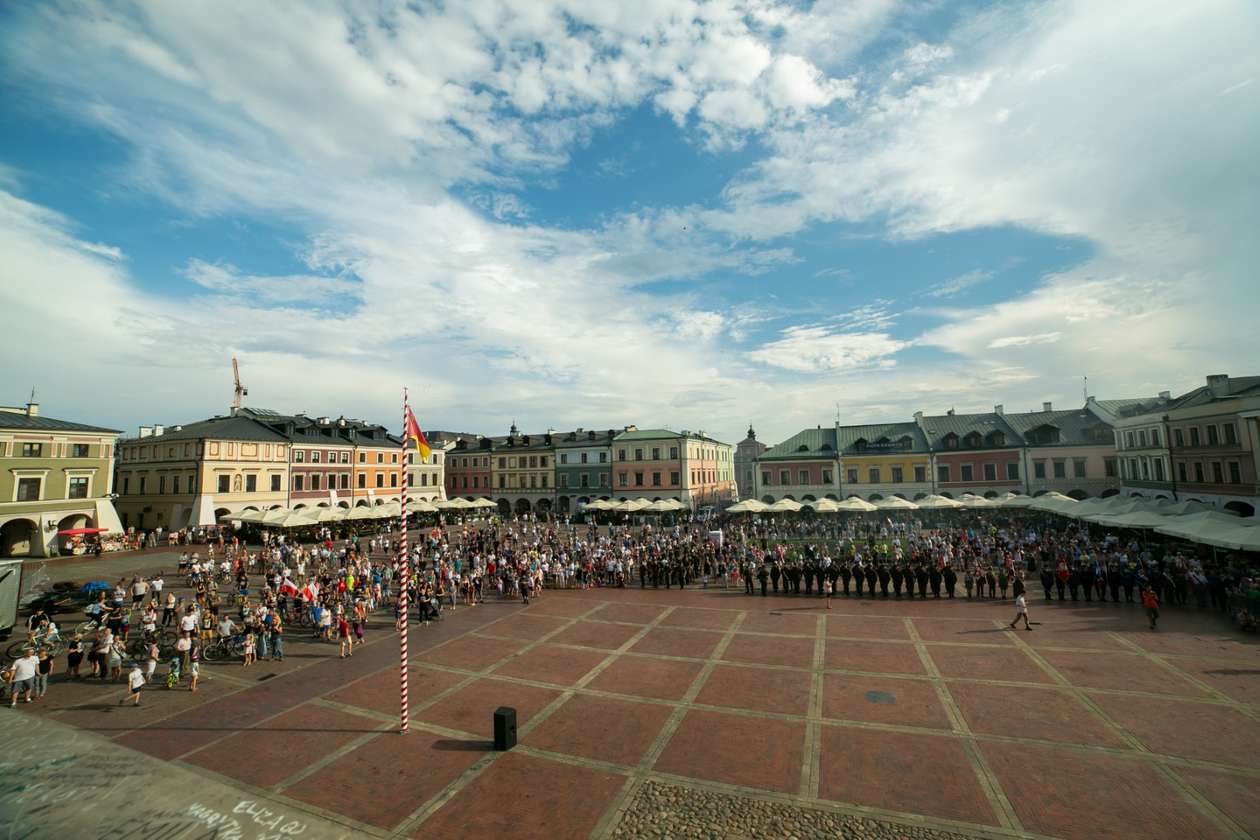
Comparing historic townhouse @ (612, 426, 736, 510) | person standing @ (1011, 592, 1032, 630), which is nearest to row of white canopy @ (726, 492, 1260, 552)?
person standing @ (1011, 592, 1032, 630)

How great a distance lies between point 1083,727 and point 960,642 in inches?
224

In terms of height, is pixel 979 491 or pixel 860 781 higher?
pixel 979 491

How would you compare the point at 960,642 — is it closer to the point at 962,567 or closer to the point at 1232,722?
the point at 1232,722

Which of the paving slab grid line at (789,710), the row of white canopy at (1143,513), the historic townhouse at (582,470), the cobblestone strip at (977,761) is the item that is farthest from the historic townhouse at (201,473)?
the cobblestone strip at (977,761)

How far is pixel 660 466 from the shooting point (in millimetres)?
60844

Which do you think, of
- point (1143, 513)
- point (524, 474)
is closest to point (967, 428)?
point (1143, 513)

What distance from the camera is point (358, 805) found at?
889 centimetres

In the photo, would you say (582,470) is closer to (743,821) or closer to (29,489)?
(29,489)

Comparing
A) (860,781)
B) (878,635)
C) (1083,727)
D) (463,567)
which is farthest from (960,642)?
(463,567)

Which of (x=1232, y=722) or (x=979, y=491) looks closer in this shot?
(x=1232, y=722)

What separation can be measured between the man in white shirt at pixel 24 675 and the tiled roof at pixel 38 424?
110ft

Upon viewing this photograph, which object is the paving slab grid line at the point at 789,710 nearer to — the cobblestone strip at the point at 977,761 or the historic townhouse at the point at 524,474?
the cobblestone strip at the point at 977,761

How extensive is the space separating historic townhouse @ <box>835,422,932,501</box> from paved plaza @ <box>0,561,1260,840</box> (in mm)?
32793

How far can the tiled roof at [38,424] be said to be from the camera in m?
36.2
